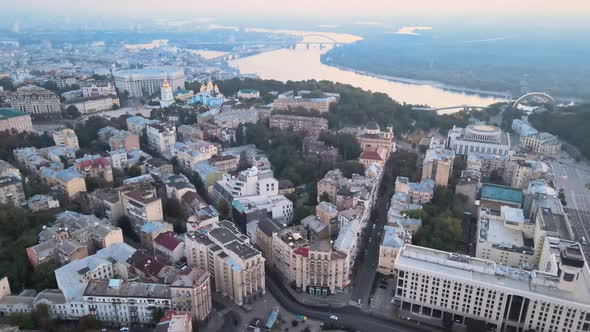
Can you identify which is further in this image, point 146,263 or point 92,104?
point 92,104

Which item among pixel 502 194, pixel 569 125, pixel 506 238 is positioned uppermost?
pixel 569 125

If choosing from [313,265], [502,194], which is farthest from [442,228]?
[313,265]

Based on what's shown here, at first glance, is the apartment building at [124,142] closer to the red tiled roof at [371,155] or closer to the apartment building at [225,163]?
the apartment building at [225,163]

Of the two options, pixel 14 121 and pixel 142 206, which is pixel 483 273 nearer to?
pixel 142 206

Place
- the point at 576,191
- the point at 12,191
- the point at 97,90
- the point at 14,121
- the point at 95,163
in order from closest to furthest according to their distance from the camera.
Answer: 1. the point at 12,191
2. the point at 95,163
3. the point at 576,191
4. the point at 14,121
5. the point at 97,90

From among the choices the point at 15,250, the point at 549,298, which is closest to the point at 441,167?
the point at 549,298

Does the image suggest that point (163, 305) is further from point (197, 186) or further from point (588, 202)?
point (588, 202)

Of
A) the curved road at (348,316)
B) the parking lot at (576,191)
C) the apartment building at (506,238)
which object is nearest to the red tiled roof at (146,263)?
the curved road at (348,316)
